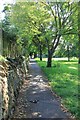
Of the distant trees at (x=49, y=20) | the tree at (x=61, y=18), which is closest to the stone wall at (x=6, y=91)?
the distant trees at (x=49, y=20)

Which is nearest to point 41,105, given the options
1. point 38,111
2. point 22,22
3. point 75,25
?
point 38,111

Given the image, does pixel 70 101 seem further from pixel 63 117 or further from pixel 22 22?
pixel 22 22

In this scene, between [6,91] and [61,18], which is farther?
[61,18]

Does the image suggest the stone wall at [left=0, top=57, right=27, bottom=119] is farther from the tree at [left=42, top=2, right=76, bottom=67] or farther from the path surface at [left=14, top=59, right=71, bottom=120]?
the tree at [left=42, top=2, right=76, bottom=67]

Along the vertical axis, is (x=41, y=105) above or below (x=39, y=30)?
below

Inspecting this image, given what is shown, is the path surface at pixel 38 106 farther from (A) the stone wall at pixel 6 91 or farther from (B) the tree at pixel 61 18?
(B) the tree at pixel 61 18

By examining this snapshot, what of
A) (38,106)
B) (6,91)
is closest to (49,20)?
(38,106)

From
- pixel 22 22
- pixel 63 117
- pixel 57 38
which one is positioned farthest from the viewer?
pixel 57 38

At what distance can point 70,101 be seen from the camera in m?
8.27

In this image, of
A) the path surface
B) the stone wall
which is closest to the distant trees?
the path surface

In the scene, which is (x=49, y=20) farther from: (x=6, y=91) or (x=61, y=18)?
(x=6, y=91)

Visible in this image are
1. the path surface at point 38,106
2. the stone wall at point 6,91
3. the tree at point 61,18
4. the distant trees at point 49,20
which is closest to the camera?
the stone wall at point 6,91

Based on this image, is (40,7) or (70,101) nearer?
(70,101)

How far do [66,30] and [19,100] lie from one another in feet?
50.4
